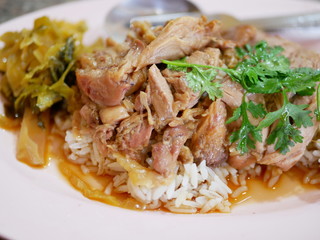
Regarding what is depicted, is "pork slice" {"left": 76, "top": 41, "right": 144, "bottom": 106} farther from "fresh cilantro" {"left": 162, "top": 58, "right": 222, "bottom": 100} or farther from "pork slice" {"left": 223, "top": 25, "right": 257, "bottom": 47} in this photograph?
"pork slice" {"left": 223, "top": 25, "right": 257, "bottom": 47}

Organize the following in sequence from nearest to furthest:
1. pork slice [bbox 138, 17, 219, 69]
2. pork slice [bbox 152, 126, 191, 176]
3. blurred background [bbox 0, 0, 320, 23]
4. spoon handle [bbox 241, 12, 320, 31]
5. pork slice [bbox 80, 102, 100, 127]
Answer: pork slice [bbox 152, 126, 191, 176] < pork slice [bbox 138, 17, 219, 69] < pork slice [bbox 80, 102, 100, 127] < spoon handle [bbox 241, 12, 320, 31] < blurred background [bbox 0, 0, 320, 23]

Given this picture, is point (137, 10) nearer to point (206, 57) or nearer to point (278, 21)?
point (278, 21)

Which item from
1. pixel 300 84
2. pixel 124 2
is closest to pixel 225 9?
pixel 124 2

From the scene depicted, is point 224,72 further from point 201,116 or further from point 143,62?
point 143,62

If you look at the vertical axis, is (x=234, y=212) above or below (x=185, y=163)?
below

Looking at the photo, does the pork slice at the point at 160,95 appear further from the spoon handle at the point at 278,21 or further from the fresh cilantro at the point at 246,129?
the spoon handle at the point at 278,21

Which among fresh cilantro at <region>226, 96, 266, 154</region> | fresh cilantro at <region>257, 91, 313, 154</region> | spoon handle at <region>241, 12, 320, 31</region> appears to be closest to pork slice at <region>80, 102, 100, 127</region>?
fresh cilantro at <region>226, 96, 266, 154</region>
